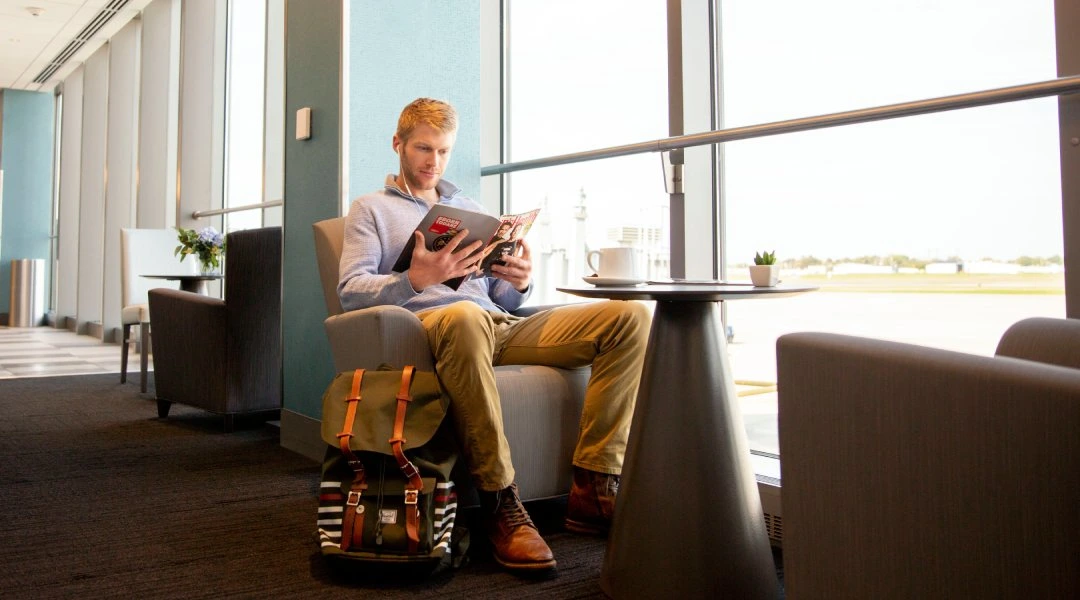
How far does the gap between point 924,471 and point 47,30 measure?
29.9 feet

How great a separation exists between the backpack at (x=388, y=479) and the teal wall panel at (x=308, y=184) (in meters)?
1.20

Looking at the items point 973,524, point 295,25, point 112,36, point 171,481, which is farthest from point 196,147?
point 973,524

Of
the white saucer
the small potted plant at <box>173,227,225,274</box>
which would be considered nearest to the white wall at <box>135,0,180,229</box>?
the small potted plant at <box>173,227,225,274</box>

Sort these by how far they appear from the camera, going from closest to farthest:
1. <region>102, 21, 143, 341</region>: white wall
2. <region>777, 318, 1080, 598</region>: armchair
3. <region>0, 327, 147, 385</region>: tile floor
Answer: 1. <region>777, 318, 1080, 598</region>: armchair
2. <region>0, 327, 147, 385</region>: tile floor
3. <region>102, 21, 143, 341</region>: white wall

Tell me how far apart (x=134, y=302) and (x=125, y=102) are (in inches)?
149

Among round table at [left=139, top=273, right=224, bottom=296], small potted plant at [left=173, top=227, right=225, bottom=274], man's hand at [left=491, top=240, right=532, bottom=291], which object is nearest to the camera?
man's hand at [left=491, top=240, right=532, bottom=291]

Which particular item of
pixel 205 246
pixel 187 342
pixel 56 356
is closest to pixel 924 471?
pixel 187 342

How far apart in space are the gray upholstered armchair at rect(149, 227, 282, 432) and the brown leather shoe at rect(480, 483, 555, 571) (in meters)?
1.88

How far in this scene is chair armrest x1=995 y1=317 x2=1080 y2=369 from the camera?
1.21 m

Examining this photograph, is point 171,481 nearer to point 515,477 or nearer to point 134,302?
point 515,477

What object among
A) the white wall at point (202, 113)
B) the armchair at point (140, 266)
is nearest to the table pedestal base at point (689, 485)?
the armchair at point (140, 266)

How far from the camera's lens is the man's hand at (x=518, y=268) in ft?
7.40

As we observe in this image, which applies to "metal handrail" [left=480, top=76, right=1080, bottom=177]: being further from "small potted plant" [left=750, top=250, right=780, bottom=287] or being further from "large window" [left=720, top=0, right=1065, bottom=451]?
"small potted plant" [left=750, top=250, right=780, bottom=287]

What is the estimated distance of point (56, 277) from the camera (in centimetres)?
1067
